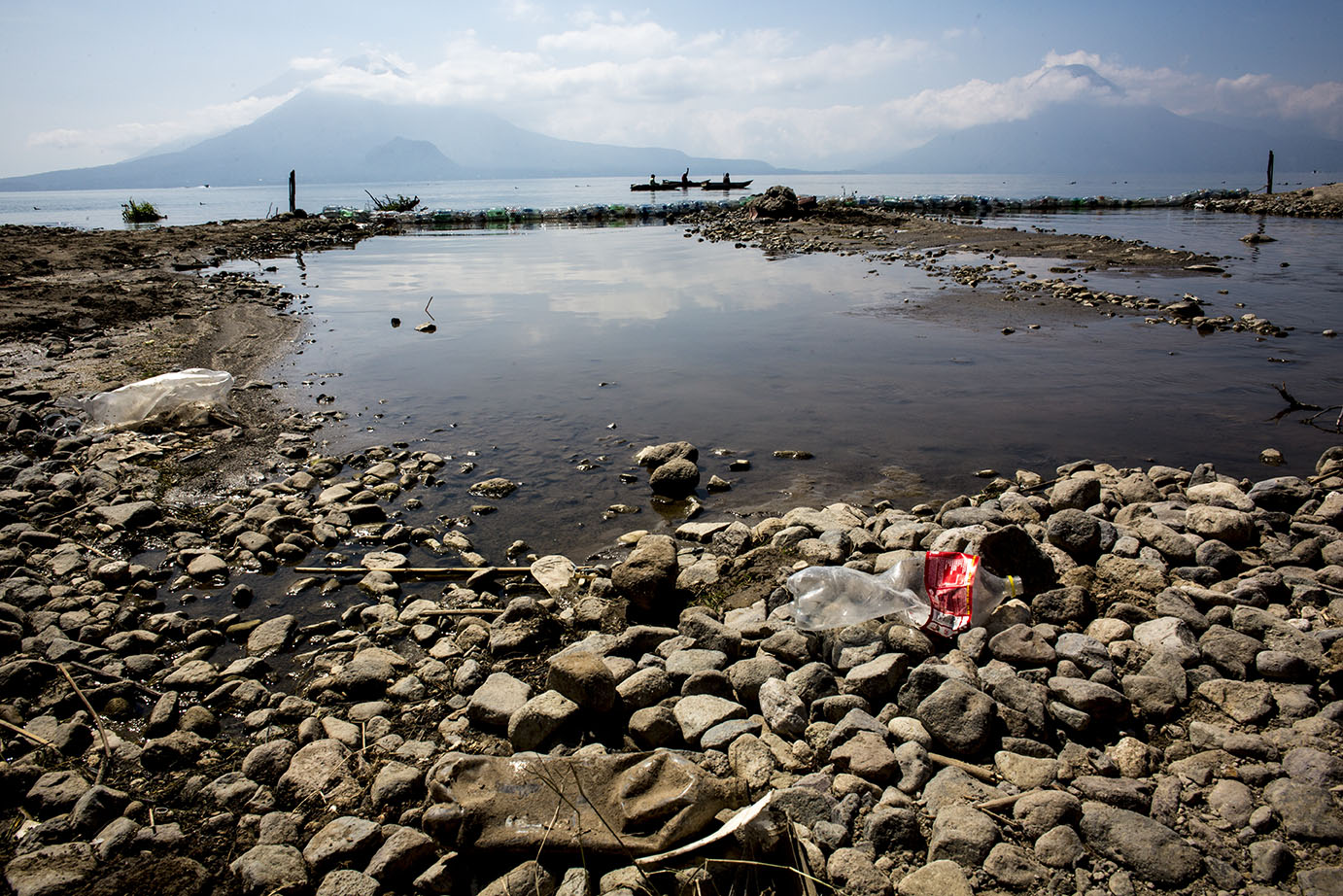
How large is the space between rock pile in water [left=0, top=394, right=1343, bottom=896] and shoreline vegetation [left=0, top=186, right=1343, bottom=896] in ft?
0.05

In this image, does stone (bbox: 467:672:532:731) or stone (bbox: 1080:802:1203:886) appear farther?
stone (bbox: 467:672:532:731)

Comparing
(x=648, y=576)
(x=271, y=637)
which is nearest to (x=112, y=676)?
(x=271, y=637)

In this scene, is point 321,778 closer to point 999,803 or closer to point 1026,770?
point 999,803

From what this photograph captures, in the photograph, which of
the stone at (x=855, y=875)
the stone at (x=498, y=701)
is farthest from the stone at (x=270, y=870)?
the stone at (x=855, y=875)

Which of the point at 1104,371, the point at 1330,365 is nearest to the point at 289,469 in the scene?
the point at 1104,371

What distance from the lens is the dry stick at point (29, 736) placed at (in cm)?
338

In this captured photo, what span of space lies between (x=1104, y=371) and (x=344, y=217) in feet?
139

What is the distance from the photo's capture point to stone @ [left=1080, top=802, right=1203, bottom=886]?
2.34 meters

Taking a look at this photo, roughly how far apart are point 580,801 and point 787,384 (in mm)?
8054

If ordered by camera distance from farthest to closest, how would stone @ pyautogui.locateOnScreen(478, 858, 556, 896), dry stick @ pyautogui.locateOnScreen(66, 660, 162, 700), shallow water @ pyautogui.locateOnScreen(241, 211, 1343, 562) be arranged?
shallow water @ pyautogui.locateOnScreen(241, 211, 1343, 562), dry stick @ pyautogui.locateOnScreen(66, 660, 162, 700), stone @ pyautogui.locateOnScreen(478, 858, 556, 896)

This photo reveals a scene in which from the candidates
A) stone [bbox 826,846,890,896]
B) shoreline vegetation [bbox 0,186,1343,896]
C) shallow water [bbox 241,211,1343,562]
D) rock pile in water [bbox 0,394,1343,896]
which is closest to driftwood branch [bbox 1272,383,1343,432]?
shallow water [bbox 241,211,1343,562]

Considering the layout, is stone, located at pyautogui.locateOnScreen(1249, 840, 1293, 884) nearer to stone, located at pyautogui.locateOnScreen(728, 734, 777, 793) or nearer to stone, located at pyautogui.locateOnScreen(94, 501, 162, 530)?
stone, located at pyautogui.locateOnScreen(728, 734, 777, 793)

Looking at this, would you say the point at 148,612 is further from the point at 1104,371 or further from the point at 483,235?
the point at 483,235

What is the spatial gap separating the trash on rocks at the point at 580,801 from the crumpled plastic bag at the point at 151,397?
23.4ft
